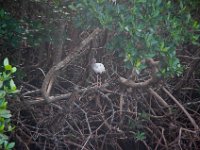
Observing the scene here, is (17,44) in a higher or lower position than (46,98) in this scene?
higher

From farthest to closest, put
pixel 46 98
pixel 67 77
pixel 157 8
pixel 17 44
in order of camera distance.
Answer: pixel 67 77 < pixel 46 98 < pixel 17 44 < pixel 157 8

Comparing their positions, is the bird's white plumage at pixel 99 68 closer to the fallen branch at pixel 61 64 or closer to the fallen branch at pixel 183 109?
the fallen branch at pixel 61 64

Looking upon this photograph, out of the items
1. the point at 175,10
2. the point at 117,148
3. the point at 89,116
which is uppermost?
the point at 175,10

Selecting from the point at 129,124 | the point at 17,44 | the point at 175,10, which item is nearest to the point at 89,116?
the point at 129,124

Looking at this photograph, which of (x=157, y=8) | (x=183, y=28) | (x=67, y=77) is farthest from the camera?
(x=67, y=77)

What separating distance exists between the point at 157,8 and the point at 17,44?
0.90m

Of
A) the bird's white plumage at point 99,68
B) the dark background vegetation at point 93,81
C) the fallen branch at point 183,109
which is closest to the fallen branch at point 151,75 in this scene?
the dark background vegetation at point 93,81

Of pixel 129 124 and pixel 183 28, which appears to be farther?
pixel 129 124

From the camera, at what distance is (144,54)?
86.5 inches

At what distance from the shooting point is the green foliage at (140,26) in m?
2.19

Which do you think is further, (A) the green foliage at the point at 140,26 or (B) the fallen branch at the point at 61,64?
(B) the fallen branch at the point at 61,64

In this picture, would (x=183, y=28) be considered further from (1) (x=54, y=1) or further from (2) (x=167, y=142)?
(2) (x=167, y=142)

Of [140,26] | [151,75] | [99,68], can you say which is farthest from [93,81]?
[140,26]

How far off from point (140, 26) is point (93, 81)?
1179 millimetres
